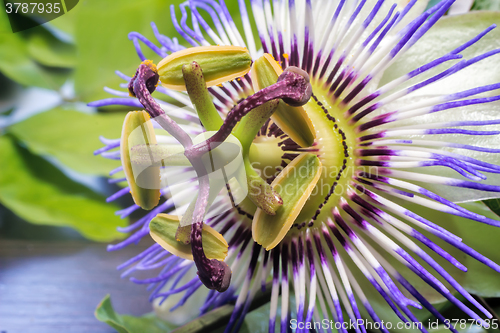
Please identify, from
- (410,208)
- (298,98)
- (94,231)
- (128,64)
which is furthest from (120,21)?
(410,208)

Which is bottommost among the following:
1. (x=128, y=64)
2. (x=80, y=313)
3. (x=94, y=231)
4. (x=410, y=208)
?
(x=80, y=313)

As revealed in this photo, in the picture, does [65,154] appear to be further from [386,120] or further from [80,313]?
[386,120]

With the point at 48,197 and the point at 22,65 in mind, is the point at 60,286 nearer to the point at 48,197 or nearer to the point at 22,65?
the point at 48,197

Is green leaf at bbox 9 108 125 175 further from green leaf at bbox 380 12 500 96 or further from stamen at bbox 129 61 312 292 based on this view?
green leaf at bbox 380 12 500 96

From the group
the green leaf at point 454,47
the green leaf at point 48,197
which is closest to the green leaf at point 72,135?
the green leaf at point 48,197

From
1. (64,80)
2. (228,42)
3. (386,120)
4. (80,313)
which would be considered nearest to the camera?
(386,120)

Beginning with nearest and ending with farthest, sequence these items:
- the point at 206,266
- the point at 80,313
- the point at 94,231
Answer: the point at 206,266 → the point at 80,313 → the point at 94,231

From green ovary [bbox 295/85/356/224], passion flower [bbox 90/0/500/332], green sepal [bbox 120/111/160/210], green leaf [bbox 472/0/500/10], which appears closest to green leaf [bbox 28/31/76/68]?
passion flower [bbox 90/0/500/332]

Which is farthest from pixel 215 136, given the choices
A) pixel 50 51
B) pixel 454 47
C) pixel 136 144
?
pixel 50 51
